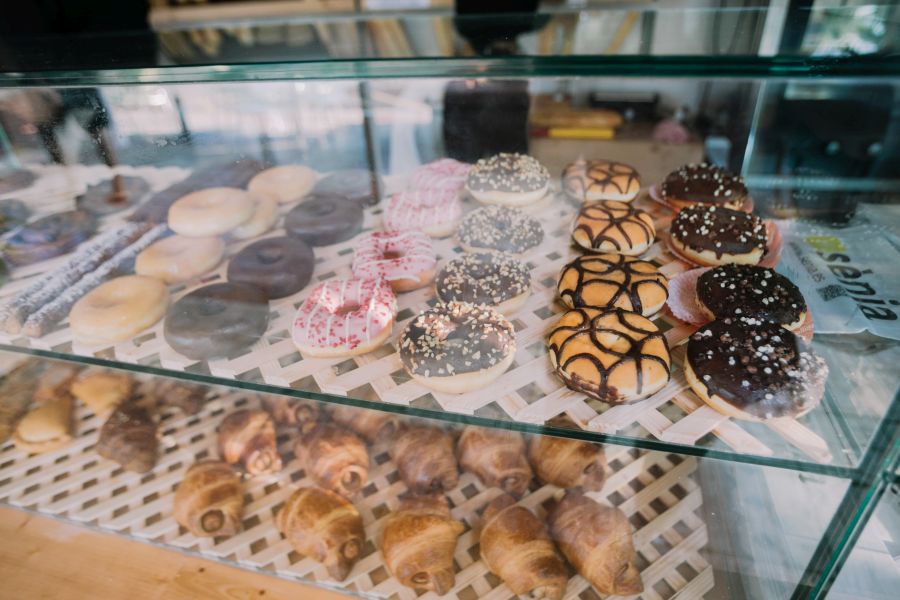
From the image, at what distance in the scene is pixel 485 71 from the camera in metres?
1.28

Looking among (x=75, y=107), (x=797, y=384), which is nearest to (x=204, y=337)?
(x=75, y=107)

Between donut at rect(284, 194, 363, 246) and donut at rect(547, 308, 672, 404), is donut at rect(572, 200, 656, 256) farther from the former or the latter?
donut at rect(284, 194, 363, 246)

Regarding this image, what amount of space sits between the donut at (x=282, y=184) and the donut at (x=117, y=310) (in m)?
0.66

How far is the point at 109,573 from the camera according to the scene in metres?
1.95

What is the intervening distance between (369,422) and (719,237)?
1380 millimetres

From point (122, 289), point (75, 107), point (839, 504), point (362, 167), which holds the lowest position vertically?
point (839, 504)

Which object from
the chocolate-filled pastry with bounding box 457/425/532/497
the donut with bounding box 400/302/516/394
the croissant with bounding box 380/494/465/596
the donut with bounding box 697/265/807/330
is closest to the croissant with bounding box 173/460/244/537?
the croissant with bounding box 380/494/465/596

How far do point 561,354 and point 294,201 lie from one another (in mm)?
1480

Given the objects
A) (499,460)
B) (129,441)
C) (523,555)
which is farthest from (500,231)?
(129,441)

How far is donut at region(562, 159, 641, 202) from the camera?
88.9 inches

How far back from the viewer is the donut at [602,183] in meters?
2.26

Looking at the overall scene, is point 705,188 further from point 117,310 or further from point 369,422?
point 117,310

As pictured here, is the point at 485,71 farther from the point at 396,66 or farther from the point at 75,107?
the point at 75,107

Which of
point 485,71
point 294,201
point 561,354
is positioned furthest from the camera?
point 294,201
